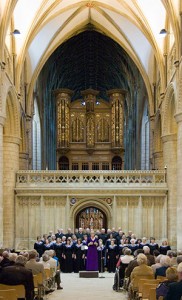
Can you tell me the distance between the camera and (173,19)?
2117cm

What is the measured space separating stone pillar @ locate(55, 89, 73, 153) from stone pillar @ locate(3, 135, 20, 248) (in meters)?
11.0

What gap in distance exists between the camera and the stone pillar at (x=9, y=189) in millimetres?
23281

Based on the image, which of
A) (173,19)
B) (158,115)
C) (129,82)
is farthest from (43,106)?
(173,19)

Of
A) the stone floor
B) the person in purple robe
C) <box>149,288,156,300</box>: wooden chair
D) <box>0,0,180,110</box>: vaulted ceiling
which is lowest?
the stone floor

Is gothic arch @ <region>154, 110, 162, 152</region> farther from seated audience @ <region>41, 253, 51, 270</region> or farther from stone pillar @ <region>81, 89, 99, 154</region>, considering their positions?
seated audience @ <region>41, 253, 51, 270</region>

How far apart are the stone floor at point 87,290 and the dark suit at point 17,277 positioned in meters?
3.38

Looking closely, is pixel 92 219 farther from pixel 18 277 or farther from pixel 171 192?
pixel 18 277

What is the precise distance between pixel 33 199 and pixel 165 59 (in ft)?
30.1

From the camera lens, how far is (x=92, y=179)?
2411cm

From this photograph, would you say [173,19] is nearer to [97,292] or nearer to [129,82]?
[97,292]

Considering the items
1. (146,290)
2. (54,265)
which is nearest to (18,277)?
(146,290)

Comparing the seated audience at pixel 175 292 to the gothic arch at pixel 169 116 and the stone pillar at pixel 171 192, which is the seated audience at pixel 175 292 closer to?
the stone pillar at pixel 171 192

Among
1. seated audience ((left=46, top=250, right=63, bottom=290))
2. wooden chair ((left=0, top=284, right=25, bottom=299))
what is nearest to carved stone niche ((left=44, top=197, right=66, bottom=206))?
seated audience ((left=46, top=250, right=63, bottom=290))

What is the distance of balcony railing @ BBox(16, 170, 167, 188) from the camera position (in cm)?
2394
